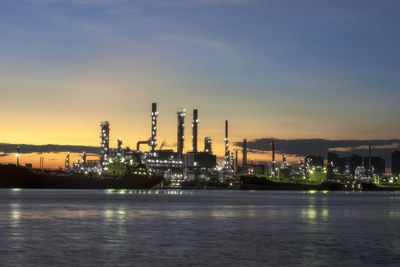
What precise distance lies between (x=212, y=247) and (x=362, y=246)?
6662mm

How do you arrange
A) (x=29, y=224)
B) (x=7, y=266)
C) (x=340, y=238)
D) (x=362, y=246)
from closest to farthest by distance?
(x=7, y=266) < (x=362, y=246) < (x=340, y=238) < (x=29, y=224)

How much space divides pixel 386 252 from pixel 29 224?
2305 centimetres

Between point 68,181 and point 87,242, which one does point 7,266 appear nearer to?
point 87,242

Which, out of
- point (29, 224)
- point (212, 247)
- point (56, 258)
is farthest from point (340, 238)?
point (29, 224)

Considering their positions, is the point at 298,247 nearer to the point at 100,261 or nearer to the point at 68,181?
the point at 100,261

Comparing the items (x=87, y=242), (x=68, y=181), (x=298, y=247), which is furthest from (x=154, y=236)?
(x=68, y=181)

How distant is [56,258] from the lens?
21.0 metres

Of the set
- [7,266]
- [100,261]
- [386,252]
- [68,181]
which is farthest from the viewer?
[68,181]

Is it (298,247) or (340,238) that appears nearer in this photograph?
(298,247)

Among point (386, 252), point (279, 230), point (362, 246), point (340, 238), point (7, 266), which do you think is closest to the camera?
point (7, 266)

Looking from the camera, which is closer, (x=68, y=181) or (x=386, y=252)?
(x=386, y=252)

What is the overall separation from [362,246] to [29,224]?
21496mm

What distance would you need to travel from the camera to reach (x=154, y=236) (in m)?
29.7

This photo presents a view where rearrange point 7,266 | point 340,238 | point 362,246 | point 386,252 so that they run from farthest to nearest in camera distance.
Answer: point 340,238, point 362,246, point 386,252, point 7,266
